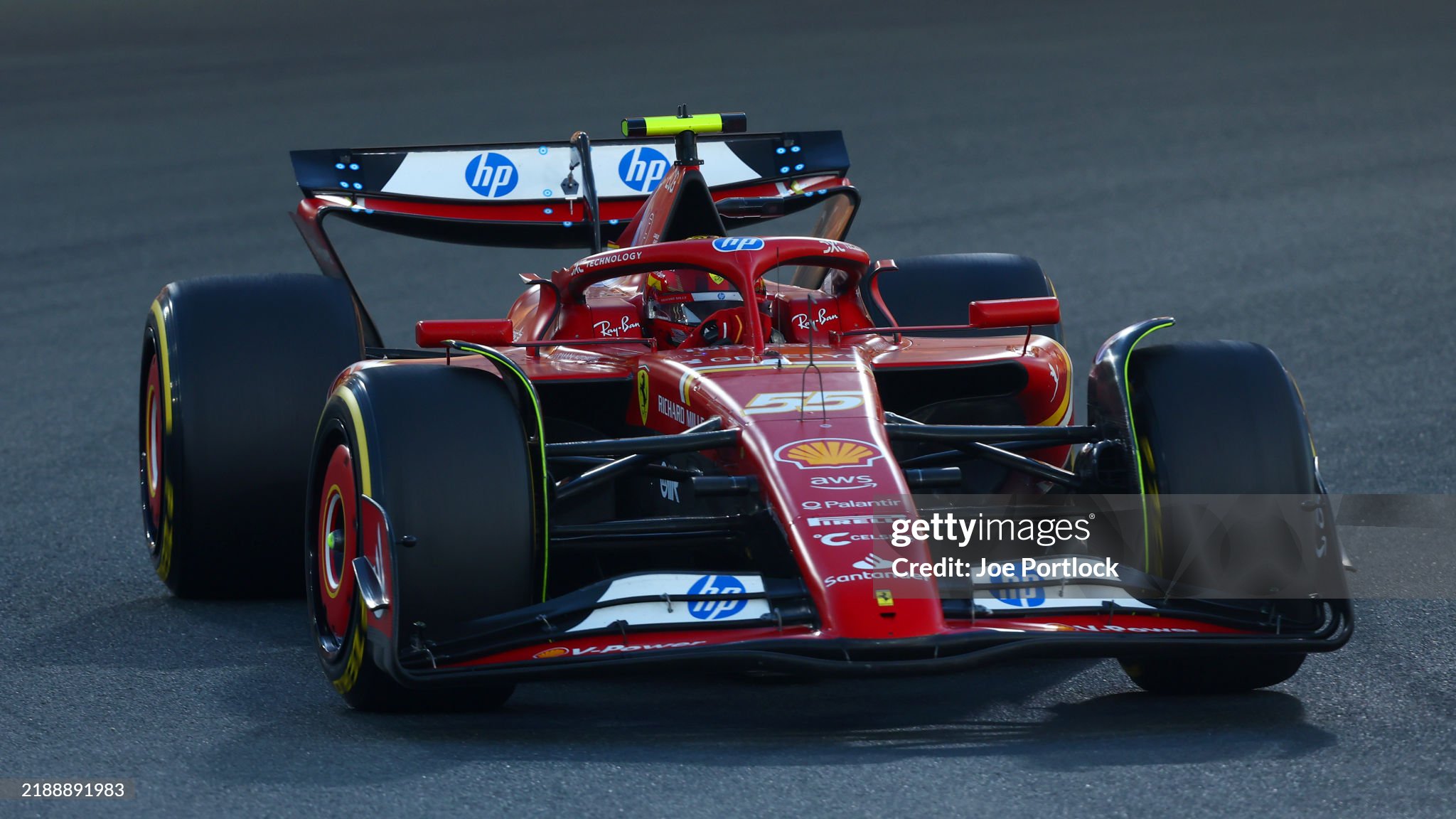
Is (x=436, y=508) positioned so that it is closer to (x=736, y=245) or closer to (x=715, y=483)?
(x=715, y=483)

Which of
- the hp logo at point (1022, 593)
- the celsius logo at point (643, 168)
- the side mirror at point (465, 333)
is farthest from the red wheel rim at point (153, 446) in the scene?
the hp logo at point (1022, 593)

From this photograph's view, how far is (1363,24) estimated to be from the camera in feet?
83.2

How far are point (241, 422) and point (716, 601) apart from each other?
227 cm

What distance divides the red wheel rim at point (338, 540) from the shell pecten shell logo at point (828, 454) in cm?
104

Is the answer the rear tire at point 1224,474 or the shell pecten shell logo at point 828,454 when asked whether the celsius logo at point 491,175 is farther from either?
the rear tire at point 1224,474

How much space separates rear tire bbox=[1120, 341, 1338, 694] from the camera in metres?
5.13

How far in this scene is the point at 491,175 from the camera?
8125 millimetres

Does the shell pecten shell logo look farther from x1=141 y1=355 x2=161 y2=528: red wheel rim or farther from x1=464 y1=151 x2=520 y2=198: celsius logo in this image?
x1=464 y1=151 x2=520 y2=198: celsius logo

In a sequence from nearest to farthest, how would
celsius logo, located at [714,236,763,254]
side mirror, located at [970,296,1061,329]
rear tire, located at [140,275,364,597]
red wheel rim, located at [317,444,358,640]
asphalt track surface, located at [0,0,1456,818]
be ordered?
1. asphalt track surface, located at [0,0,1456,818]
2. red wheel rim, located at [317,444,358,640]
3. side mirror, located at [970,296,1061,329]
4. celsius logo, located at [714,236,763,254]
5. rear tire, located at [140,275,364,597]

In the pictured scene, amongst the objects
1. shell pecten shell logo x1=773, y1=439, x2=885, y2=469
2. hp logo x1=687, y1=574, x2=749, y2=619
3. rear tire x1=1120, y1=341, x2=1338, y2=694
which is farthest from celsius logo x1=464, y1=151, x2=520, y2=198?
hp logo x1=687, y1=574, x2=749, y2=619

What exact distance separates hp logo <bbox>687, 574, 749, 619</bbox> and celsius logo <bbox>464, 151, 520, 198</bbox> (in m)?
3.47

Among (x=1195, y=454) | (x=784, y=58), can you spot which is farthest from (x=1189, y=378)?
(x=784, y=58)

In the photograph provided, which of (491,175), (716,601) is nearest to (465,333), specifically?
(716,601)

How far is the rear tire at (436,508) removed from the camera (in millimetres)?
4949
